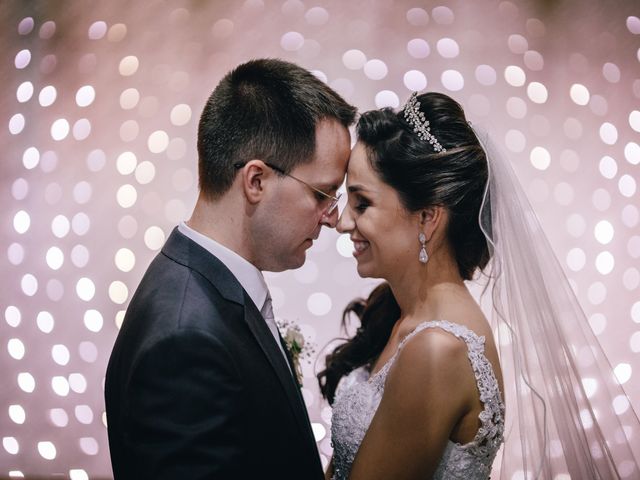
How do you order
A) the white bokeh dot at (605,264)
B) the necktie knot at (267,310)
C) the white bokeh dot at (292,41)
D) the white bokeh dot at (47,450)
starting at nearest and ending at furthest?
the necktie knot at (267,310) < the white bokeh dot at (292,41) < the white bokeh dot at (605,264) < the white bokeh dot at (47,450)

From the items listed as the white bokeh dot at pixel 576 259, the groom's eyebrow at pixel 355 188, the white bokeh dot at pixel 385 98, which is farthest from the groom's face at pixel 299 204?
the white bokeh dot at pixel 576 259

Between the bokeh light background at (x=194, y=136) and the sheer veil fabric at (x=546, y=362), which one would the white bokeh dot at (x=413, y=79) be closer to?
the bokeh light background at (x=194, y=136)

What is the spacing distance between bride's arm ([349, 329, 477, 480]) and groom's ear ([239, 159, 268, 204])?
627mm

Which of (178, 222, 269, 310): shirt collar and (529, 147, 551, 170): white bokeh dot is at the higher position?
(529, 147, 551, 170): white bokeh dot

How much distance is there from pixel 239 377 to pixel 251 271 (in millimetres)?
357

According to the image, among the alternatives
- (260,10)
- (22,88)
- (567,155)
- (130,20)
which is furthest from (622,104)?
(22,88)

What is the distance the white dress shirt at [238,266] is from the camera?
159 cm

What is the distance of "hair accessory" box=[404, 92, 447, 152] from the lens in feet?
6.37

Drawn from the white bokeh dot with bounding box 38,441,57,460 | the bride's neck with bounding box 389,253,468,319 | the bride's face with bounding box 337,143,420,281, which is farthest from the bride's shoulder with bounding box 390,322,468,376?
the white bokeh dot with bounding box 38,441,57,460

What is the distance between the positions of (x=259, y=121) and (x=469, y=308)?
0.85 m

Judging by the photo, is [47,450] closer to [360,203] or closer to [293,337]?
[293,337]

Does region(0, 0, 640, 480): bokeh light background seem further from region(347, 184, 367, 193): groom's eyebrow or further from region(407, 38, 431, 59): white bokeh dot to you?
region(347, 184, 367, 193): groom's eyebrow

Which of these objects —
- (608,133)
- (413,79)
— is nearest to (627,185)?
Answer: (608,133)

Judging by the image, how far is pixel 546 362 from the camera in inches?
75.9
